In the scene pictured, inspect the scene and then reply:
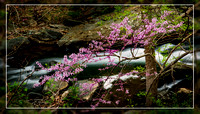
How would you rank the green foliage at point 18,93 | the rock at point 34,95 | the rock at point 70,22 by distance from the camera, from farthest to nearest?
the rock at point 70,22
the rock at point 34,95
the green foliage at point 18,93

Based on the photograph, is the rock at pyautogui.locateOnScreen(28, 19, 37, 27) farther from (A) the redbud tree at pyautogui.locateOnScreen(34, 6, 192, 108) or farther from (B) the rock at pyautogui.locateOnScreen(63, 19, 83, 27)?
(A) the redbud tree at pyautogui.locateOnScreen(34, 6, 192, 108)

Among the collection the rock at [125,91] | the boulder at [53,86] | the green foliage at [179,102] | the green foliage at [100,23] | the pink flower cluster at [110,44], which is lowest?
the green foliage at [179,102]

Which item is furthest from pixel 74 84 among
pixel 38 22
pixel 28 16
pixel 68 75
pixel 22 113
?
pixel 28 16

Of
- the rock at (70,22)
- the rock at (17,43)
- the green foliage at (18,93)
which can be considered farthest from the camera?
the rock at (70,22)

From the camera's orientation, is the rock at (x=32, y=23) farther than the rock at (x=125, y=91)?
Yes

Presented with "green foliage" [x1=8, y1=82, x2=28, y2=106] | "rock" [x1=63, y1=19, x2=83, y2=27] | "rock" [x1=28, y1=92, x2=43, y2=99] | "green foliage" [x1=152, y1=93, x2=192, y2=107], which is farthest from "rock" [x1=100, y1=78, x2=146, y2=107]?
"rock" [x1=63, y1=19, x2=83, y2=27]

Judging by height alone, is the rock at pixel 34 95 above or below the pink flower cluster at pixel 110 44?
below

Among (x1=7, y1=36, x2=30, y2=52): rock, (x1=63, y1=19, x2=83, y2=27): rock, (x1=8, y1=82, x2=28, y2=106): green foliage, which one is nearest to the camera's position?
(x1=8, y1=82, x2=28, y2=106): green foliage

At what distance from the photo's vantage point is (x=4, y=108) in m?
1.16

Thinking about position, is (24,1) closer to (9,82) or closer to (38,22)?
(38,22)

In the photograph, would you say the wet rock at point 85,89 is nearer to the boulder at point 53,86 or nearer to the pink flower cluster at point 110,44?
the pink flower cluster at point 110,44

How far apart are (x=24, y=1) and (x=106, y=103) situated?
182 centimetres

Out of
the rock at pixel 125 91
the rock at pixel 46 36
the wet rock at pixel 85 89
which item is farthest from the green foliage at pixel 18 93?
the rock at pixel 125 91

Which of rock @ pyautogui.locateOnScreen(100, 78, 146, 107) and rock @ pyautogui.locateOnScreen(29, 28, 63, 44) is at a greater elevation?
rock @ pyautogui.locateOnScreen(29, 28, 63, 44)
